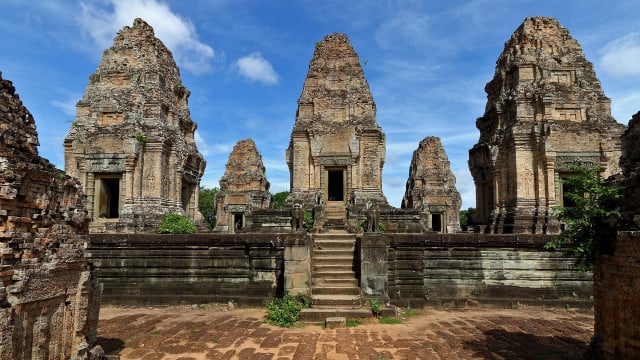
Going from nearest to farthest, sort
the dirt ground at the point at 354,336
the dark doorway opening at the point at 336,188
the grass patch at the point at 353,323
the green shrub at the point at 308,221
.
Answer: the dirt ground at the point at 354,336 < the grass patch at the point at 353,323 < the green shrub at the point at 308,221 < the dark doorway opening at the point at 336,188

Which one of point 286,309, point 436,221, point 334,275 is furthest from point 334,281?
point 436,221

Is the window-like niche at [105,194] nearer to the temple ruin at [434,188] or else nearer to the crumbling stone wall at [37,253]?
the crumbling stone wall at [37,253]

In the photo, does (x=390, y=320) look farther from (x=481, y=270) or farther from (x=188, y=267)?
(x=188, y=267)

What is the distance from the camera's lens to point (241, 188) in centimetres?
3195

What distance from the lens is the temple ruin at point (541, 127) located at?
1719 cm

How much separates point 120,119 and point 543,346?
16717 millimetres

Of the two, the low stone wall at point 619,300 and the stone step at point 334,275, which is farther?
the stone step at point 334,275

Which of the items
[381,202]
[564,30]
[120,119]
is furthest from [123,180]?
[564,30]

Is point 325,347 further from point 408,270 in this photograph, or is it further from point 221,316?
point 408,270

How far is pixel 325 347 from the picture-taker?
709cm

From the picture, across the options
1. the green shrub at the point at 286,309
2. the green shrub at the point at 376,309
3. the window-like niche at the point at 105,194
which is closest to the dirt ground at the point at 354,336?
the green shrub at the point at 286,309

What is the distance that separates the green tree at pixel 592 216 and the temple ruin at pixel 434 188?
2621 cm

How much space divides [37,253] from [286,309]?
563 cm

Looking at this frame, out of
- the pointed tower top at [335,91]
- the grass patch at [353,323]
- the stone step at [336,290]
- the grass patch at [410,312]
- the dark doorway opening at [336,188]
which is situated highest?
the pointed tower top at [335,91]
